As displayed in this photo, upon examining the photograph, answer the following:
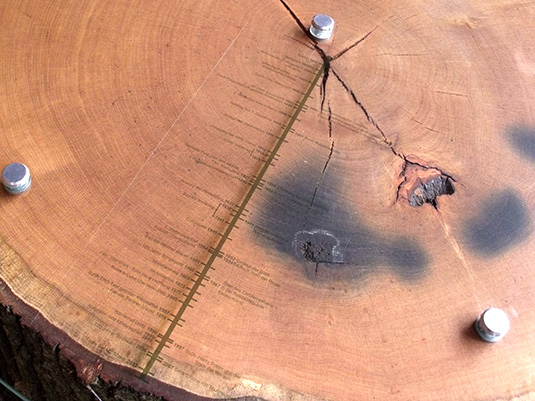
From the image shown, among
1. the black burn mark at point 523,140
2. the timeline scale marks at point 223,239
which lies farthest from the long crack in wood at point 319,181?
the black burn mark at point 523,140

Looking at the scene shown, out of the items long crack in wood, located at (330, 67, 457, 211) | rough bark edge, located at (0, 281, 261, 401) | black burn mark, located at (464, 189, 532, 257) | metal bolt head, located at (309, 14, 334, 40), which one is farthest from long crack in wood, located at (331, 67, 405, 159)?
rough bark edge, located at (0, 281, 261, 401)

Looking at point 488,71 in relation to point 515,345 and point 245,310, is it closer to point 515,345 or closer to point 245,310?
point 515,345

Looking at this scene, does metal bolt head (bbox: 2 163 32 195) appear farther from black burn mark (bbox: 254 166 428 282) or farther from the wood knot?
the wood knot

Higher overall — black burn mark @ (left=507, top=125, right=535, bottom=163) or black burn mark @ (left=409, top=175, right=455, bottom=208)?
black burn mark @ (left=507, top=125, right=535, bottom=163)

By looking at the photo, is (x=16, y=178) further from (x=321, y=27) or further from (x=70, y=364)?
(x=321, y=27)

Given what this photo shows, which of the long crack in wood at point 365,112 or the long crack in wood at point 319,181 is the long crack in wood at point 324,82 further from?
the long crack in wood at point 319,181

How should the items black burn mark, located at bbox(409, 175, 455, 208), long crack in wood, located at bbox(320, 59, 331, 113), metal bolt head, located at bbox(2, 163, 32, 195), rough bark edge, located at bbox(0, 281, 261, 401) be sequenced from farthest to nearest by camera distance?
long crack in wood, located at bbox(320, 59, 331, 113) < black burn mark, located at bbox(409, 175, 455, 208) < metal bolt head, located at bbox(2, 163, 32, 195) < rough bark edge, located at bbox(0, 281, 261, 401)

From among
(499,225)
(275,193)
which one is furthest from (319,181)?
(499,225)
